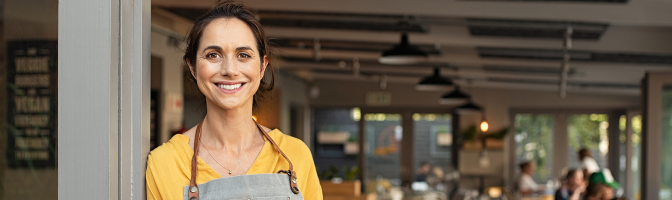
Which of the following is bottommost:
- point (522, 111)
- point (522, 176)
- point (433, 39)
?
point (522, 176)

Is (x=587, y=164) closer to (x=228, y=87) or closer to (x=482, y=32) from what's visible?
(x=482, y=32)

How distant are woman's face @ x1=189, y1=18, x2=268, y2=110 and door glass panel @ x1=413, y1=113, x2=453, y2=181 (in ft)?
41.5

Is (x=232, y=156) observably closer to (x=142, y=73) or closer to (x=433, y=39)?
(x=142, y=73)

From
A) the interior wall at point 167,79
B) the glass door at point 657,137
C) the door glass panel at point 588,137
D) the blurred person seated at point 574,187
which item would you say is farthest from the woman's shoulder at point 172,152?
the door glass panel at point 588,137

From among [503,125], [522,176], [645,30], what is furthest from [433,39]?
[503,125]

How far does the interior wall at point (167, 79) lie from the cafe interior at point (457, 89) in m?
0.02

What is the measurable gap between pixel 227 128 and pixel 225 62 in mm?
169

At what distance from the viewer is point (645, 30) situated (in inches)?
251

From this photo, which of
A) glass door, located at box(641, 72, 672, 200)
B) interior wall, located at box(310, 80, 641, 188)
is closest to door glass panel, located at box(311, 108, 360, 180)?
interior wall, located at box(310, 80, 641, 188)

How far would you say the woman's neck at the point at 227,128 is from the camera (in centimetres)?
148

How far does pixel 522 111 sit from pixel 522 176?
3158 mm

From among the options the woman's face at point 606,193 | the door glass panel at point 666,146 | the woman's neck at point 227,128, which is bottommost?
the woman's face at point 606,193

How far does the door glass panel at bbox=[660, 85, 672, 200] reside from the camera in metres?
5.80

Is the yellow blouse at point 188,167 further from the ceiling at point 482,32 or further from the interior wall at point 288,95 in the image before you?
the interior wall at point 288,95
